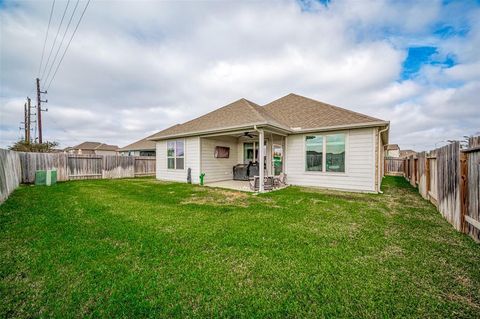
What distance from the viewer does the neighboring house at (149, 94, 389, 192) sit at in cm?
823

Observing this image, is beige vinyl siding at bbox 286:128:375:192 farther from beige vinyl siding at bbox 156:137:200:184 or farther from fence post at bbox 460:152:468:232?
beige vinyl siding at bbox 156:137:200:184

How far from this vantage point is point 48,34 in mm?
8812

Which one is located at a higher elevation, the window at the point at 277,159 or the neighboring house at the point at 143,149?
the neighboring house at the point at 143,149

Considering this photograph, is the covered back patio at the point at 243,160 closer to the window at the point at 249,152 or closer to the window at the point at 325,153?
the window at the point at 249,152

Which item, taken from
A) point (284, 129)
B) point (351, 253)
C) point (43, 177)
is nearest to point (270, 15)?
point (284, 129)

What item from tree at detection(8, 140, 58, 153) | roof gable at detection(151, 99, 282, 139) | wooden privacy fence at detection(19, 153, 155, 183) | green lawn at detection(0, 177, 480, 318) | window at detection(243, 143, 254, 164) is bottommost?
green lawn at detection(0, 177, 480, 318)

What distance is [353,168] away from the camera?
8.44 m

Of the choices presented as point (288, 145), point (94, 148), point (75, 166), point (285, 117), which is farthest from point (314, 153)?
point (94, 148)

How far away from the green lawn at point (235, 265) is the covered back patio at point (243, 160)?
14.3 ft

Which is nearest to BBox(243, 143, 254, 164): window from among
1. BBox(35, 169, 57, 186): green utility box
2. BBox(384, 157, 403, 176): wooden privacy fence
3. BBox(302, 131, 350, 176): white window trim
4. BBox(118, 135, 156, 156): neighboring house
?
BBox(302, 131, 350, 176): white window trim

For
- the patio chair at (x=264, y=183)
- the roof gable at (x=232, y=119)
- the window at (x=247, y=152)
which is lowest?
the patio chair at (x=264, y=183)

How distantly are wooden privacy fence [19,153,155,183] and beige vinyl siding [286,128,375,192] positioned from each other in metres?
13.1

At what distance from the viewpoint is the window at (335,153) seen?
8.68 m

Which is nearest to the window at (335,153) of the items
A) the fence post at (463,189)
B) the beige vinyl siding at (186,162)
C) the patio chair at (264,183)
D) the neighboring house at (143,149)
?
the patio chair at (264,183)
